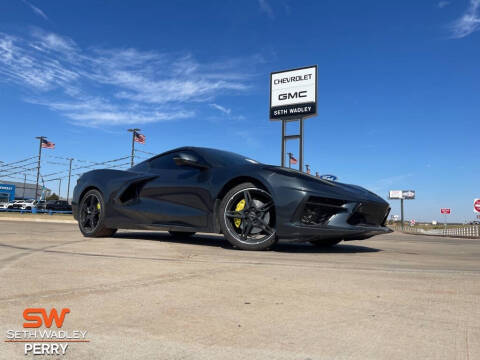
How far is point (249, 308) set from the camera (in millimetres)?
1670

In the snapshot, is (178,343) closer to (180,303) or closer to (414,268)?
(180,303)

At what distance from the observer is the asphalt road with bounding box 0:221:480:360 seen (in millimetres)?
1205

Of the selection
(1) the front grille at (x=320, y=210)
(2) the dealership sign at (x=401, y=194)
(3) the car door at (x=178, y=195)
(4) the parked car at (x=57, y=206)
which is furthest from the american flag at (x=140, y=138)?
(2) the dealership sign at (x=401, y=194)

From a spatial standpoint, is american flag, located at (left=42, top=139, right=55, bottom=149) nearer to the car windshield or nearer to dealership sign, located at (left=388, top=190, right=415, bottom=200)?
the car windshield

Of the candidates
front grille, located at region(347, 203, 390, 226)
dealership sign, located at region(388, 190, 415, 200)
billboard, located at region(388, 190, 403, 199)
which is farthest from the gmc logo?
billboard, located at region(388, 190, 403, 199)

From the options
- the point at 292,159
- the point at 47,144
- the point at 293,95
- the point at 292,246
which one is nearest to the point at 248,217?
the point at 292,246

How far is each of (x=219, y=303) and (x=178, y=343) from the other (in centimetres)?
52

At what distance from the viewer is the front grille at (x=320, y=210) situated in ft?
13.0

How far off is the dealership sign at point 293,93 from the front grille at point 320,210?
16.3 m

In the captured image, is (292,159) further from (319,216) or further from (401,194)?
(401,194)

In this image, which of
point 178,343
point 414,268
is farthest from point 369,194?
point 178,343

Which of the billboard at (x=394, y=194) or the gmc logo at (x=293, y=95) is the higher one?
the gmc logo at (x=293, y=95)

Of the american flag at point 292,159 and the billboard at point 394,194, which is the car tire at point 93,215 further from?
the billboard at point 394,194

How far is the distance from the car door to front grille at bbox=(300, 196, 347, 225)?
1.21 meters
